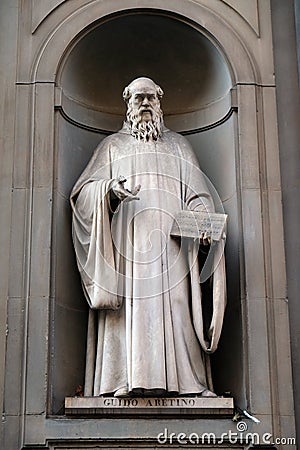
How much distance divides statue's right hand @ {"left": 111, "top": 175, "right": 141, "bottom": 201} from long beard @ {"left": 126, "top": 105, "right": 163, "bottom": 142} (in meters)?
0.70

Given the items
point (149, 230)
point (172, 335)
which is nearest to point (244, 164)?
point (149, 230)

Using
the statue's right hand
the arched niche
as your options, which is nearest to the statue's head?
the arched niche

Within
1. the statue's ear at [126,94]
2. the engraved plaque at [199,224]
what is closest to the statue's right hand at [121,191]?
the engraved plaque at [199,224]

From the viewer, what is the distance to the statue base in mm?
8633

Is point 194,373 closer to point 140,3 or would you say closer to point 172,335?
point 172,335

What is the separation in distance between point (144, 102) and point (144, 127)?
20 cm

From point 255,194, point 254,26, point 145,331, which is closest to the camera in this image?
A: point 145,331

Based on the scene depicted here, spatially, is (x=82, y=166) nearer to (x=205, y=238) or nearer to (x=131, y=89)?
(x=131, y=89)

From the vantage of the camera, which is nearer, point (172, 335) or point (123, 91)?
point (172, 335)

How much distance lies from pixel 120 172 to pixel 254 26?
5.75 feet

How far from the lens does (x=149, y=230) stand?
30.2 feet

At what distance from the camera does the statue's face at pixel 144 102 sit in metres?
9.63

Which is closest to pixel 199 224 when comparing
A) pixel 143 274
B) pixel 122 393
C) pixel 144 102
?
pixel 143 274

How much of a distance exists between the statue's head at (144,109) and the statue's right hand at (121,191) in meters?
0.72
